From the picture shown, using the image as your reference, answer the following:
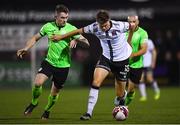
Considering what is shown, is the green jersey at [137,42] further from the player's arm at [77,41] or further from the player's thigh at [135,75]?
the player's arm at [77,41]

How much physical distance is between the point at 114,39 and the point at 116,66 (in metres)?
0.71

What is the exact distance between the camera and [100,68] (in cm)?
1482

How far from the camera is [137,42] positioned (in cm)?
1766

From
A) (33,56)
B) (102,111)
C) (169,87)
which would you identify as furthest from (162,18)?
(102,111)

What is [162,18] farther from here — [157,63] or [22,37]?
[22,37]

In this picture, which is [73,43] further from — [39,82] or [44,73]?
[39,82]

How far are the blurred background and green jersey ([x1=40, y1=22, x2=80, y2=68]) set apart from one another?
16048 millimetres

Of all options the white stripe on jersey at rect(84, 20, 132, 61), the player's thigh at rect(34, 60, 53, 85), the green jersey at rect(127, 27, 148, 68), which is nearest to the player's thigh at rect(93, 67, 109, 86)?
the white stripe on jersey at rect(84, 20, 132, 61)

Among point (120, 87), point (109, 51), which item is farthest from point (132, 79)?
point (109, 51)

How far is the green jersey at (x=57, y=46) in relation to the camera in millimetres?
15344

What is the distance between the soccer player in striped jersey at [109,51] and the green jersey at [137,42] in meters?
2.30

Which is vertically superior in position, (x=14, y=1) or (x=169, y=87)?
(x=14, y=1)

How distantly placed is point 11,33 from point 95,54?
409cm

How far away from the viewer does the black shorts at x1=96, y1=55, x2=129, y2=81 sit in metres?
14.9
